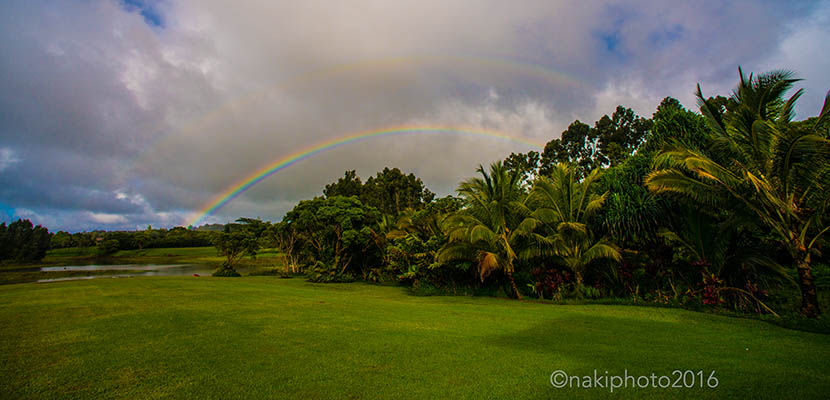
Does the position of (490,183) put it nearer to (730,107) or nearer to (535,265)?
(535,265)

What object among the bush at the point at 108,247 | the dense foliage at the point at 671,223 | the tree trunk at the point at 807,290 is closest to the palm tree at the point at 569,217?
the dense foliage at the point at 671,223

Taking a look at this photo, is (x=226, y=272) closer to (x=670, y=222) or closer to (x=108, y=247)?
(x=670, y=222)

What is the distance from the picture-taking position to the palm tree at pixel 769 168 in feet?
28.2

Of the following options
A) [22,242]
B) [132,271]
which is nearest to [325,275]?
[132,271]

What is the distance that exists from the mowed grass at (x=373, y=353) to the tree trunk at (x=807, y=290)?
125 cm

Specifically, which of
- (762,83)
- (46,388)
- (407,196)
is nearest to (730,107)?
(762,83)

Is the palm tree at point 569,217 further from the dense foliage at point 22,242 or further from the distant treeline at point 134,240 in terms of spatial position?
the distant treeline at point 134,240

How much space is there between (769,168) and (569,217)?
5953 millimetres

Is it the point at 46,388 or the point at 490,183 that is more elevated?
the point at 490,183

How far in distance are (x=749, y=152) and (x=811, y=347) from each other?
5541mm

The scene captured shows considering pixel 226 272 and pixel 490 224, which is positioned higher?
pixel 490 224

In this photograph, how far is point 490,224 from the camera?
15195mm

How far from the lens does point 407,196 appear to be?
41531 millimetres

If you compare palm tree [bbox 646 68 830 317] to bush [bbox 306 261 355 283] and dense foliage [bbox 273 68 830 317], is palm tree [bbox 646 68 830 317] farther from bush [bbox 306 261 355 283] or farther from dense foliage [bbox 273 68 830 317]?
bush [bbox 306 261 355 283]
